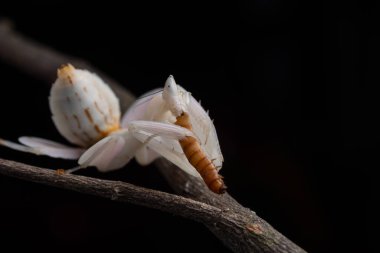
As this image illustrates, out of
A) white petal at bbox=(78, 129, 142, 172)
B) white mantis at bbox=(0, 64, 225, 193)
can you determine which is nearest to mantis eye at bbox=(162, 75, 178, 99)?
white mantis at bbox=(0, 64, 225, 193)

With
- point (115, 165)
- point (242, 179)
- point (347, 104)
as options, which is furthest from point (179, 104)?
point (347, 104)

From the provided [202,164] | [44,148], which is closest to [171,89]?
[202,164]

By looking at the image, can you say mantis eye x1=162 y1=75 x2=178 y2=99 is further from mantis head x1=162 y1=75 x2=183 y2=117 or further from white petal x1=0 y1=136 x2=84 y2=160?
white petal x1=0 y1=136 x2=84 y2=160

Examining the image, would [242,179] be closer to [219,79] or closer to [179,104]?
[219,79]

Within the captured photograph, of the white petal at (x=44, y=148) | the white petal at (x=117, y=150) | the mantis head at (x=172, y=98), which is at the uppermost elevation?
the mantis head at (x=172, y=98)

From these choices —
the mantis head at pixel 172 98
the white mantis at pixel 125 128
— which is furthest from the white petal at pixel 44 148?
the mantis head at pixel 172 98

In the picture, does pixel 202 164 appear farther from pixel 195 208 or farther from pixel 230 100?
pixel 230 100

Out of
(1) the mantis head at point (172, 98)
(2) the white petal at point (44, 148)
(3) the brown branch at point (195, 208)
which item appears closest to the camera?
(3) the brown branch at point (195, 208)

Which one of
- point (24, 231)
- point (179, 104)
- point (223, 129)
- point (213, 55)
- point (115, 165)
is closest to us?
point (179, 104)

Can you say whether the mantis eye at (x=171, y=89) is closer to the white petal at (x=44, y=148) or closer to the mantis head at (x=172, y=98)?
the mantis head at (x=172, y=98)
